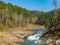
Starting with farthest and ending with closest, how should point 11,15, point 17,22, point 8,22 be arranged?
point 17,22
point 11,15
point 8,22

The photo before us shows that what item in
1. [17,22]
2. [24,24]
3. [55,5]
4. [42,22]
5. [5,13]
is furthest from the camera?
[42,22]

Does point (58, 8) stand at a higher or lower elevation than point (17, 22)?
lower

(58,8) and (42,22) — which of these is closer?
(58,8)

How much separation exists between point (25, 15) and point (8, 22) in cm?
3096

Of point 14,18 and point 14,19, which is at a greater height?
point 14,18

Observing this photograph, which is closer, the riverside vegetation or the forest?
the riverside vegetation

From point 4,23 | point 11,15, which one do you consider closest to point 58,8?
point 4,23

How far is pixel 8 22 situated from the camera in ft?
261

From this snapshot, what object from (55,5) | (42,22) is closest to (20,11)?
(42,22)

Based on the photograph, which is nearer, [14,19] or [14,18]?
[14,18]

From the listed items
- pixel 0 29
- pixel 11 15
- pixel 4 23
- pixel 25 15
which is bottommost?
pixel 0 29

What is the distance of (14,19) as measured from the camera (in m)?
90.3

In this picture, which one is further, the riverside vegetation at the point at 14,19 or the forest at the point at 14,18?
the forest at the point at 14,18

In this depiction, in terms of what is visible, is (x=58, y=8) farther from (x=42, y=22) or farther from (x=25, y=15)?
(x=42, y=22)
